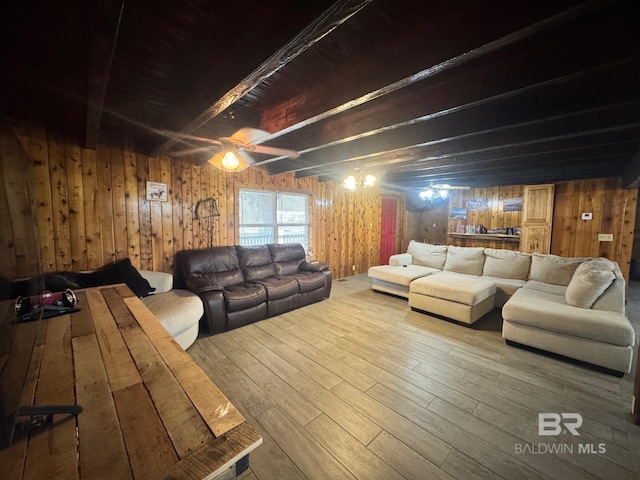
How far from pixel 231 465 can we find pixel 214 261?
329 centimetres

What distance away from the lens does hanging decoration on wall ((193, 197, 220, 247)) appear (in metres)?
3.78

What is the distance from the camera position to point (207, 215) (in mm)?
3881

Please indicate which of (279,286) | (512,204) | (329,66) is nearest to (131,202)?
(279,286)

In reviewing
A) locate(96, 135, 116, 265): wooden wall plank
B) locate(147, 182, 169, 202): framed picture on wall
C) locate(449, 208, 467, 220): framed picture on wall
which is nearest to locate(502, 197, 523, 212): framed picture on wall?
locate(449, 208, 467, 220): framed picture on wall

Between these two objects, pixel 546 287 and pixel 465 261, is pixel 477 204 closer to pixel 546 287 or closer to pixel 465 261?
pixel 465 261

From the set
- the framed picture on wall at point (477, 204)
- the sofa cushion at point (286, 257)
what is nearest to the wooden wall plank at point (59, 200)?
the sofa cushion at point (286, 257)

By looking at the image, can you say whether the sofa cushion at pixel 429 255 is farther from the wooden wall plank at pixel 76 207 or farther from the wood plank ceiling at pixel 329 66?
the wooden wall plank at pixel 76 207

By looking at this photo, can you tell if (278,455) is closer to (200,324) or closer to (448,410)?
(448,410)

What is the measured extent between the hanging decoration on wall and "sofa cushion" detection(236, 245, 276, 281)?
0.47 meters

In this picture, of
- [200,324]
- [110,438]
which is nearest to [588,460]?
[110,438]

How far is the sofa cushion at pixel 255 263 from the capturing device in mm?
3936

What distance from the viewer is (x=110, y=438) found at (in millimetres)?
738

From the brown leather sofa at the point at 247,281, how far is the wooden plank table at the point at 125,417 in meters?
1.77
